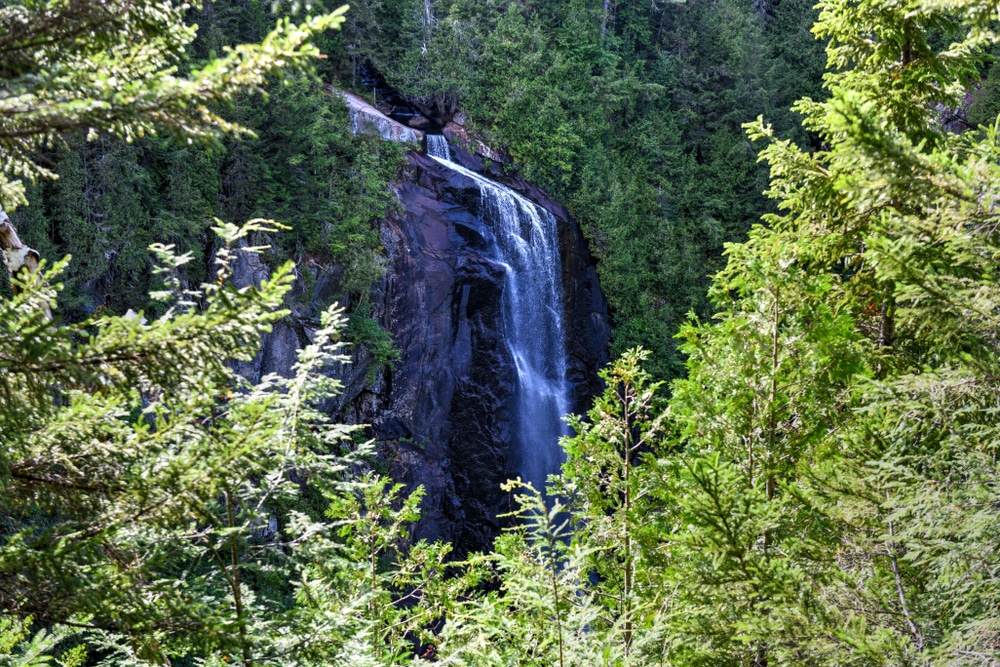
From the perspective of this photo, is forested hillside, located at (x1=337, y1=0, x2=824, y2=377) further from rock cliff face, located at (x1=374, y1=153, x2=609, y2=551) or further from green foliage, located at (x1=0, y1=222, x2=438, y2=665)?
green foliage, located at (x1=0, y1=222, x2=438, y2=665)

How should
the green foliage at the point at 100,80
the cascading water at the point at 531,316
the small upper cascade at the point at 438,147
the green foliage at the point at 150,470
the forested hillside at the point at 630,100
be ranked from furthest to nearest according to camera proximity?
1. the forested hillside at the point at 630,100
2. the small upper cascade at the point at 438,147
3. the cascading water at the point at 531,316
4. the green foliage at the point at 150,470
5. the green foliage at the point at 100,80

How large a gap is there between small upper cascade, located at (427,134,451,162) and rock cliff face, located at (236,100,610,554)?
1.00 m

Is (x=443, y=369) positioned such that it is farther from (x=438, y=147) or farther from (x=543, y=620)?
(x=543, y=620)

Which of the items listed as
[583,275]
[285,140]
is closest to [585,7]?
[583,275]

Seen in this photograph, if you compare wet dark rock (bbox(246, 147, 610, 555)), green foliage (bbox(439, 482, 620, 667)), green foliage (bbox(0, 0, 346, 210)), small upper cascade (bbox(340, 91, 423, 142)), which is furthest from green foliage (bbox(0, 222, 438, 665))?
small upper cascade (bbox(340, 91, 423, 142))

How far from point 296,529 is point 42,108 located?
241cm

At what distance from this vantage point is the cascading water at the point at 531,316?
796 inches

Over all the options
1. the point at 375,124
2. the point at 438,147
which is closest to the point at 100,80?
the point at 375,124

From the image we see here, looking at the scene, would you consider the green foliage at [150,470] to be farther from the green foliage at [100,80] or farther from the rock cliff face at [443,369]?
the rock cliff face at [443,369]

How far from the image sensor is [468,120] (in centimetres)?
2300

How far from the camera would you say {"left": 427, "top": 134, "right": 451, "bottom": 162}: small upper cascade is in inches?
845

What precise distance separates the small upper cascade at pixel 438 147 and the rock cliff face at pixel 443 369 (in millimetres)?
1003

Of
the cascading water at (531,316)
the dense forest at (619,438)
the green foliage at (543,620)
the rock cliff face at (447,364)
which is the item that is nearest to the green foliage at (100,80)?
the dense forest at (619,438)

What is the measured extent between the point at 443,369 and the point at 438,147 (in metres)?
7.25
